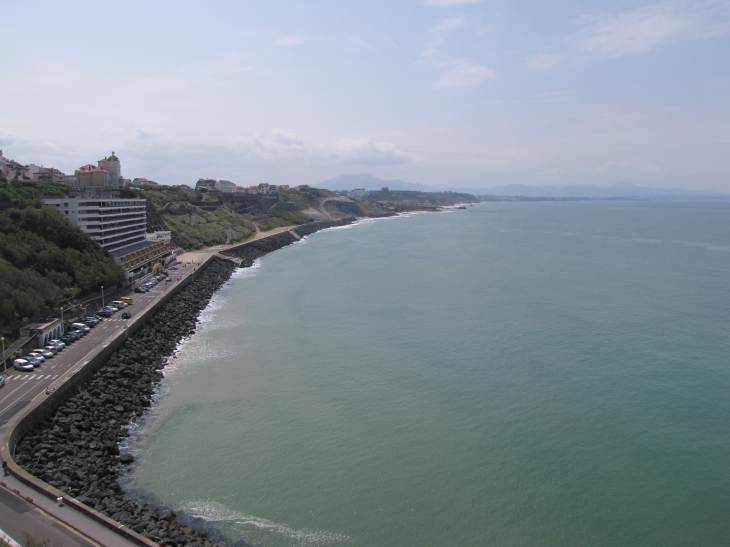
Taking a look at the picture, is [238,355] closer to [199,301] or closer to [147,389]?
[147,389]

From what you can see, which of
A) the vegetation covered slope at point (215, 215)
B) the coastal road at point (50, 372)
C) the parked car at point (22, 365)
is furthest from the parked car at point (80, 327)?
the vegetation covered slope at point (215, 215)

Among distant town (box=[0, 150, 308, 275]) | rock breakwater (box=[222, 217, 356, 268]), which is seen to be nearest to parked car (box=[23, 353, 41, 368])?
distant town (box=[0, 150, 308, 275])

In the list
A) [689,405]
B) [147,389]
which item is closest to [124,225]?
[147,389]

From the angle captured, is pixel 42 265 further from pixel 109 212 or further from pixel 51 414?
pixel 51 414

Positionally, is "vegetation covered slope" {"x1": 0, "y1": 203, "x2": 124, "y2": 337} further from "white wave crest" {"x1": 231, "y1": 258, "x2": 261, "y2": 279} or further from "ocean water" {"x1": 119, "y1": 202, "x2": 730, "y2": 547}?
"white wave crest" {"x1": 231, "y1": 258, "x2": 261, "y2": 279}

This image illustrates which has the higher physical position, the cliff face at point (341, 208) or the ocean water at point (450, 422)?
the cliff face at point (341, 208)

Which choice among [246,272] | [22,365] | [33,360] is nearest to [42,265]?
[33,360]

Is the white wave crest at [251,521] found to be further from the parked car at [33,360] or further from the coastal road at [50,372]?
the parked car at [33,360]
